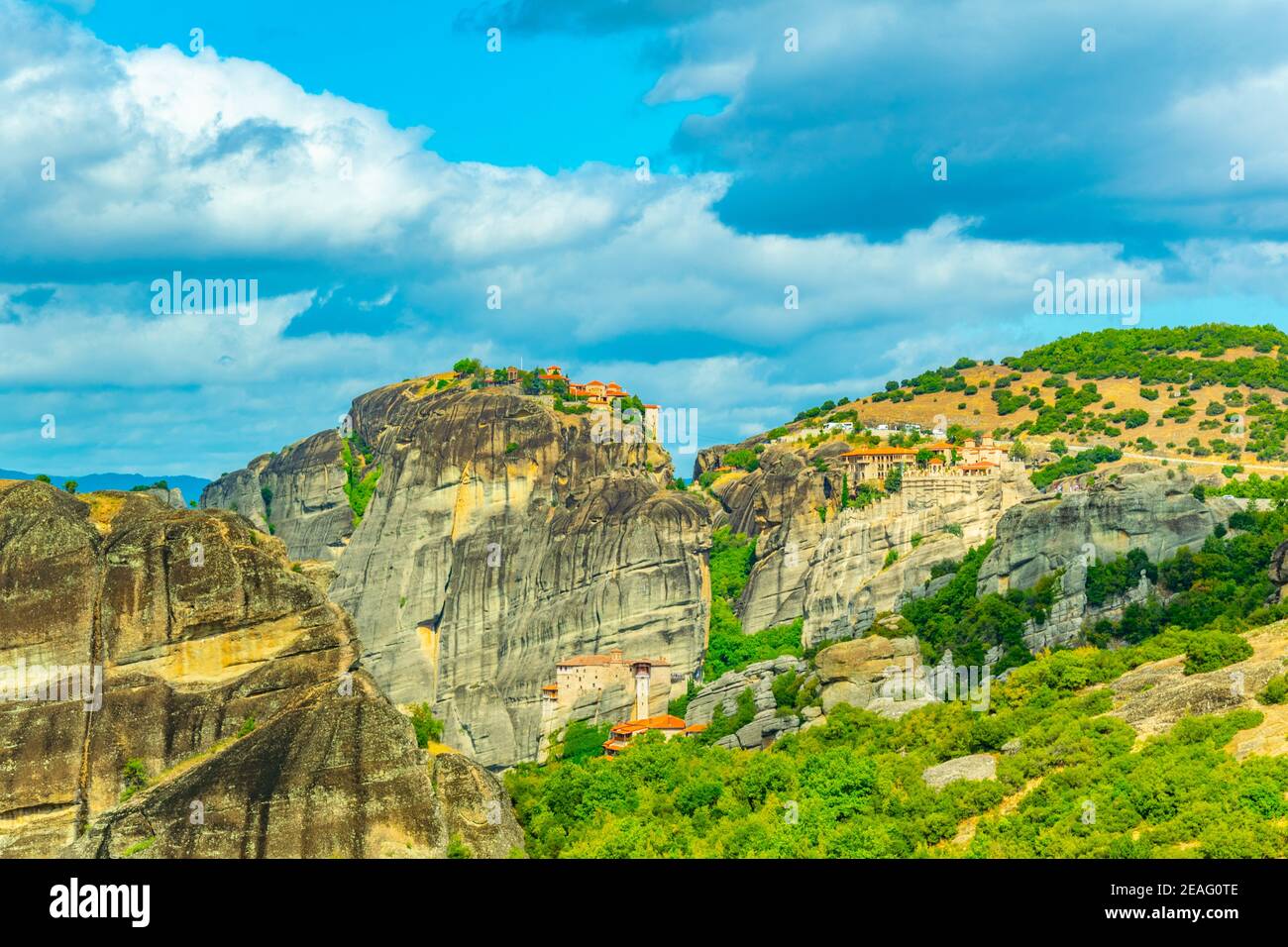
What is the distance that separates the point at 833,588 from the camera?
116 meters

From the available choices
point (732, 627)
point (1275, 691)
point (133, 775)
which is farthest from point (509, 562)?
point (133, 775)

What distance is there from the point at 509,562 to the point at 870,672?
56469 mm

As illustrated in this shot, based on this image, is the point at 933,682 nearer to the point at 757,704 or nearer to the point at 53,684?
the point at 757,704

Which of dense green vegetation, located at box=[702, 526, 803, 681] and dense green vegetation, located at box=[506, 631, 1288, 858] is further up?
dense green vegetation, located at box=[702, 526, 803, 681]

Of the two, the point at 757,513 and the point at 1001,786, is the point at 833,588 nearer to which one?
the point at 757,513

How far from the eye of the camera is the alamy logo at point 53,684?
45.7m

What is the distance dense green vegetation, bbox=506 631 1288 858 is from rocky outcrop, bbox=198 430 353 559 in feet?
277

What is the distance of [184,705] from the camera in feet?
151

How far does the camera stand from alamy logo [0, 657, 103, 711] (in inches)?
1797

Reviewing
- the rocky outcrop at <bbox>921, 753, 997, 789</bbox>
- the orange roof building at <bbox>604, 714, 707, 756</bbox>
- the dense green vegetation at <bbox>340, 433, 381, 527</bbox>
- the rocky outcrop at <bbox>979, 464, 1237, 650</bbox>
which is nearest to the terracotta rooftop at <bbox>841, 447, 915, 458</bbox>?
the orange roof building at <bbox>604, 714, 707, 756</bbox>

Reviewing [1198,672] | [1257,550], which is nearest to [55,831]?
[1198,672]
